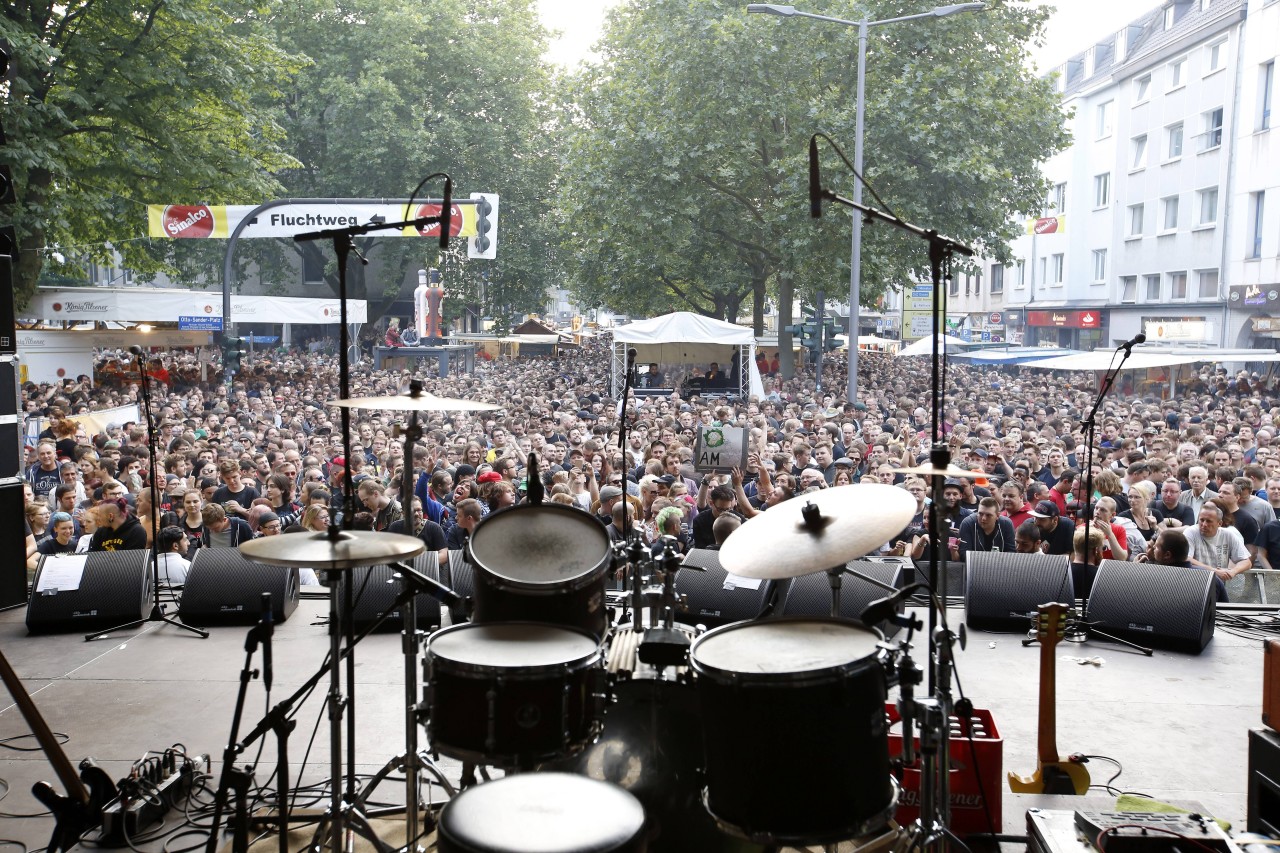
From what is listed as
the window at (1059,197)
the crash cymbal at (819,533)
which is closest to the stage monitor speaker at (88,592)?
the crash cymbal at (819,533)

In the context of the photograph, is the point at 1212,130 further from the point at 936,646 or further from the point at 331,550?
the point at 331,550

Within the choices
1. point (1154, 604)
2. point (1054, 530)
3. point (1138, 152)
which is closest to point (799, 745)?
point (1154, 604)

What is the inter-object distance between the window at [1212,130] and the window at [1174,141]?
1363mm

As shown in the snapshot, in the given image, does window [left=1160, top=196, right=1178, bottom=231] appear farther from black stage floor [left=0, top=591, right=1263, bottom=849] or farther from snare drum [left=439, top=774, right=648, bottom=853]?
snare drum [left=439, top=774, right=648, bottom=853]

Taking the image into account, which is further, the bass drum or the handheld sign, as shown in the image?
the handheld sign

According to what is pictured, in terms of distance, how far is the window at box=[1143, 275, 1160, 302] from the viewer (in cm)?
3175

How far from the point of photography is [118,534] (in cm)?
841

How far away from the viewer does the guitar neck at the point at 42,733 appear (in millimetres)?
4390

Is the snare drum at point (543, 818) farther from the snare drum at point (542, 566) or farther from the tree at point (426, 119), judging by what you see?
the tree at point (426, 119)

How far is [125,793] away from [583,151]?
23.8 meters

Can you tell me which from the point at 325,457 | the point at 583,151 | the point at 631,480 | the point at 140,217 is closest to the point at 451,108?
the point at 583,151

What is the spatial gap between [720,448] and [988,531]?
7.79 ft

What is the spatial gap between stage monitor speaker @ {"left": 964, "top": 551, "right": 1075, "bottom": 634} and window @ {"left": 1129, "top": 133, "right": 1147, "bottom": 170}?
94.1ft

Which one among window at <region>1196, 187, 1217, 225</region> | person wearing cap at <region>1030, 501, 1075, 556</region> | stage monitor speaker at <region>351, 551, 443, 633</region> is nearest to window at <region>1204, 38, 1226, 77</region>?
window at <region>1196, 187, 1217, 225</region>
